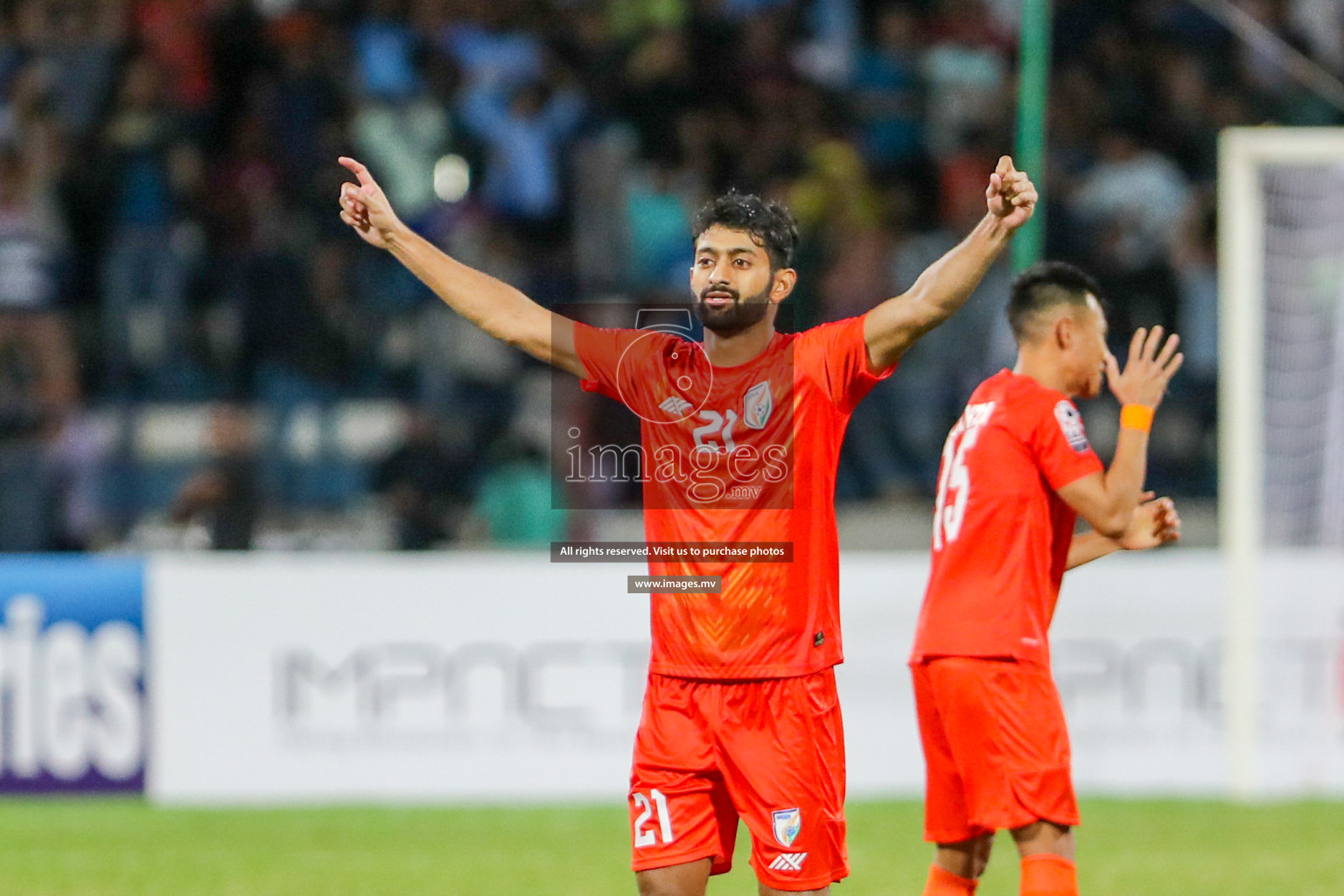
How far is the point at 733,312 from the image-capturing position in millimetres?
4688

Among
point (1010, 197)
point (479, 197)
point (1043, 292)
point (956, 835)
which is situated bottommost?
point (956, 835)

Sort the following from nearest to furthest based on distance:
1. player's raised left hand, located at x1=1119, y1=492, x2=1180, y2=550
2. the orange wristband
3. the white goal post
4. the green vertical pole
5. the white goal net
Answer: the orange wristband → player's raised left hand, located at x1=1119, y1=492, x2=1180, y2=550 → the green vertical pole → the white goal post → the white goal net

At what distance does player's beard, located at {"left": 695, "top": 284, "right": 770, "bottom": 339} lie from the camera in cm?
468

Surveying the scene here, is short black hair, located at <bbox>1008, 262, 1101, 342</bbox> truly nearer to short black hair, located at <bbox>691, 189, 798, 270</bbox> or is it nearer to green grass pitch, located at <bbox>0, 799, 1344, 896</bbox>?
short black hair, located at <bbox>691, 189, 798, 270</bbox>

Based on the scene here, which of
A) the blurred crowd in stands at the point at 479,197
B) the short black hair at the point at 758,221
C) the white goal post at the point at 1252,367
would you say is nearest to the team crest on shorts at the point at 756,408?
the short black hair at the point at 758,221

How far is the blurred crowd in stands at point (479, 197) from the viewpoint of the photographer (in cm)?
1091

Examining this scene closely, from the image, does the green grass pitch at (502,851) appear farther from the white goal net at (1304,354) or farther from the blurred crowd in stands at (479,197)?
the blurred crowd in stands at (479,197)

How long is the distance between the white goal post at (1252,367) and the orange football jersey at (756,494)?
543 cm

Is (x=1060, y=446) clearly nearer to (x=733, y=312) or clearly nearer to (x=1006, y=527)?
(x=1006, y=527)

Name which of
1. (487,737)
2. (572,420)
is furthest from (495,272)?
(487,737)

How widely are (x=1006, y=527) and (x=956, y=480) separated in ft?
0.71

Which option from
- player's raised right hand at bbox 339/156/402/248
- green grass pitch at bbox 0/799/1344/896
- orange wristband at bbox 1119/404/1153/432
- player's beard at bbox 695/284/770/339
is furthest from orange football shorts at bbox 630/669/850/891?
green grass pitch at bbox 0/799/1344/896

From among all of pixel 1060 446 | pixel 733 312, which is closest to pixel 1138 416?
pixel 1060 446

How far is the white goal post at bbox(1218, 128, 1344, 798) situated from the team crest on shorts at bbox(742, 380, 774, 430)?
220 inches
